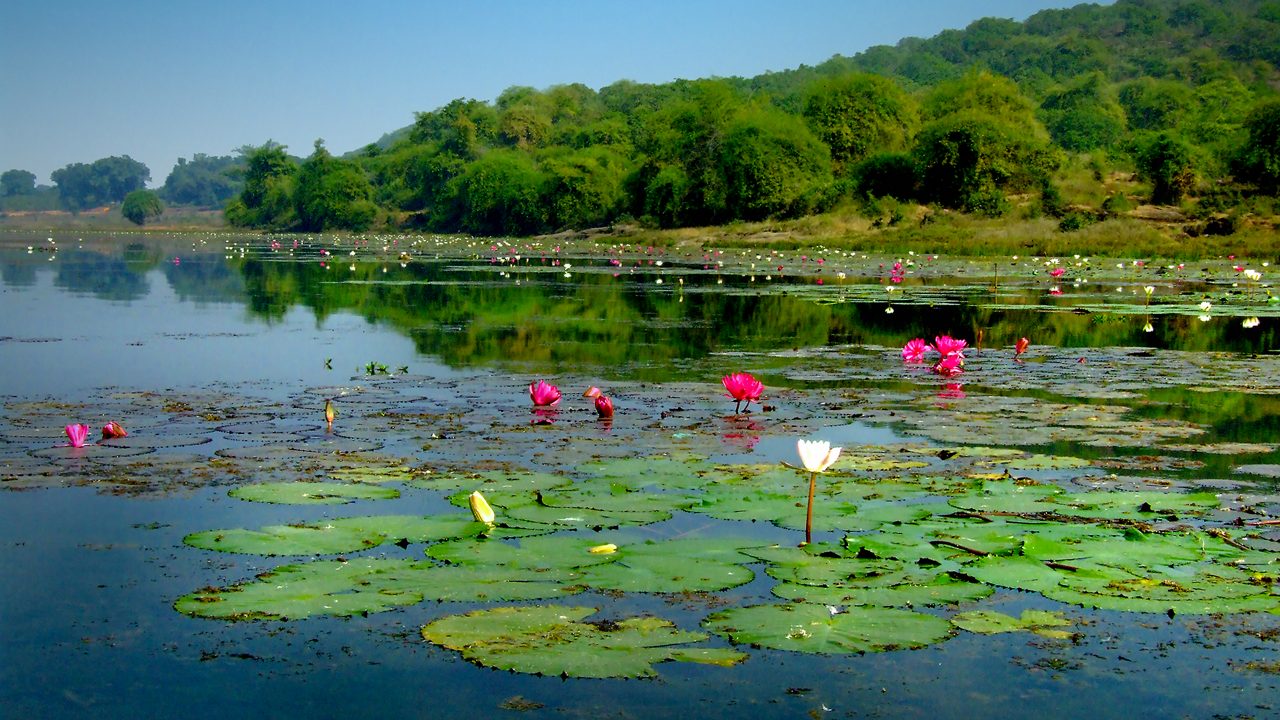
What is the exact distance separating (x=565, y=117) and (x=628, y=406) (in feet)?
391

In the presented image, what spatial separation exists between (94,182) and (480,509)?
20234 cm

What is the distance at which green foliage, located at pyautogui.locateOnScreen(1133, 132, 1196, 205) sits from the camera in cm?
4241

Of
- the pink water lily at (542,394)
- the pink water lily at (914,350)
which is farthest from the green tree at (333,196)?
the pink water lily at (542,394)

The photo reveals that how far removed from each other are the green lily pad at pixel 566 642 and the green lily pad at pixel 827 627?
14cm

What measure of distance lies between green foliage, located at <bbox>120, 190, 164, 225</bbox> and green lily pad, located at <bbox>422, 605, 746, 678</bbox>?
135946mm

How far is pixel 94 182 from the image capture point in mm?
187125

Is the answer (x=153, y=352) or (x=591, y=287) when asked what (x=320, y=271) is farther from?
(x=153, y=352)

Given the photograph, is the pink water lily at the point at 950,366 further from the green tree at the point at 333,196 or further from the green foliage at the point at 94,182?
the green foliage at the point at 94,182

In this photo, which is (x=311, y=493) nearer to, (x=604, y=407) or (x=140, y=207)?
(x=604, y=407)

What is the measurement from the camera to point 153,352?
1159 cm

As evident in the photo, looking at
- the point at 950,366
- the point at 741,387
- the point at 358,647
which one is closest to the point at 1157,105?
the point at 950,366

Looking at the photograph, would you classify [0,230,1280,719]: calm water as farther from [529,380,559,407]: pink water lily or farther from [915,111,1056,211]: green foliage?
[915,111,1056,211]: green foliage

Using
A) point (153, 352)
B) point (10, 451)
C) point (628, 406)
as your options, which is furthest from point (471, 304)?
point (10, 451)

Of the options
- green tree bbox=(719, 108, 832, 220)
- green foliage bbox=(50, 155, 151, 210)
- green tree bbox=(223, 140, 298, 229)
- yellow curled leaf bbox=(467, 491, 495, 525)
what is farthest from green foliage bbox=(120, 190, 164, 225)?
yellow curled leaf bbox=(467, 491, 495, 525)
